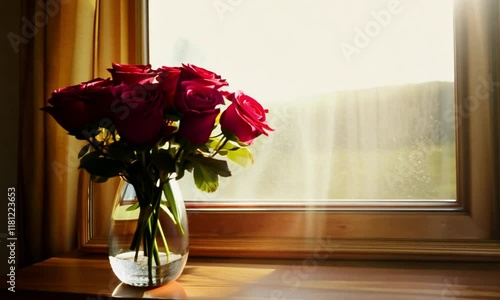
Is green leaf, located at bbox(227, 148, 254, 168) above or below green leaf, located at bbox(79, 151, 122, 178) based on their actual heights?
above

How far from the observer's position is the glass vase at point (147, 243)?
0.76 m

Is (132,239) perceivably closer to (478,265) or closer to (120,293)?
(120,293)

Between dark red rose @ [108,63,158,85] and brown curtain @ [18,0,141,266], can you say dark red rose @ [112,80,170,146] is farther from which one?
brown curtain @ [18,0,141,266]

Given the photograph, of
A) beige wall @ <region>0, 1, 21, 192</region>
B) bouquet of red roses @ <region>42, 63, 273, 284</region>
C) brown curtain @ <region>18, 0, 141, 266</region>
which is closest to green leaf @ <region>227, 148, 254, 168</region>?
bouquet of red roses @ <region>42, 63, 273, 284</region>

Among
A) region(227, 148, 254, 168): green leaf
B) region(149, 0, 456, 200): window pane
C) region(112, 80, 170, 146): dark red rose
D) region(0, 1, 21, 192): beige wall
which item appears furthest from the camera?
region(0, 1, 21, 192): beige wall

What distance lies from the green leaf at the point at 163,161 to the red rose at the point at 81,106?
10 centimetres

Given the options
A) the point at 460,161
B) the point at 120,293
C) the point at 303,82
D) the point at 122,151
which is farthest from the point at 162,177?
the point at 460,161

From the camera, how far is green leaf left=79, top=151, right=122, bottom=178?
2.40 ft

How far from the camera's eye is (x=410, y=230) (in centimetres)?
94

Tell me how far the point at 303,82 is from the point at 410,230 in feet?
1.30

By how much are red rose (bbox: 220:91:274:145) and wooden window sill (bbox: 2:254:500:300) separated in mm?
265

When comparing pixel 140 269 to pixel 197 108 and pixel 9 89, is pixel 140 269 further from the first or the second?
pixel 9 89

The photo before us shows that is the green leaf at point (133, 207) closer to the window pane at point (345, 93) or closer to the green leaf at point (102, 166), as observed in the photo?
the green leaf at point (102, 166)

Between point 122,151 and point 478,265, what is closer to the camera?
point 122,151
